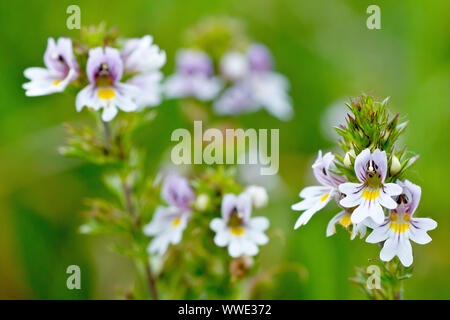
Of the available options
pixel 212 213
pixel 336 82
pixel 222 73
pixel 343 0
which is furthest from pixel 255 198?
pixel 343 0

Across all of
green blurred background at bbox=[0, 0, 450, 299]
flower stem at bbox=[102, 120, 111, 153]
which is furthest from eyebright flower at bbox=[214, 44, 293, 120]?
flower stem at bbox=[102, 120, 111, 153]

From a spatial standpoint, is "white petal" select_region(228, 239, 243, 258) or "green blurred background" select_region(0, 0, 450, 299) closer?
"white petal" select_region(228, 239, 243, 258)

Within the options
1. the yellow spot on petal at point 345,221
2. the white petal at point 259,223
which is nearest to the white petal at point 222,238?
the white petal at point 259,223

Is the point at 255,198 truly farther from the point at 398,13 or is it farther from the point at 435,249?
the point at 398,13

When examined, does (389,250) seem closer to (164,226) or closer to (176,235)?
(176,235)

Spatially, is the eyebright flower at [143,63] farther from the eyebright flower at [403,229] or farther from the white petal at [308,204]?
the eyebright flower at [403,229]

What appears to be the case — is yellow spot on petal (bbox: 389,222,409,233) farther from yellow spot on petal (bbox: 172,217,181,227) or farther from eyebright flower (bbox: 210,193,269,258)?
yellow spot on petal (bbox: 172,217,181,227)

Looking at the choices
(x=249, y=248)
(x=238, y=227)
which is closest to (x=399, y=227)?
(x=249, y=248)
